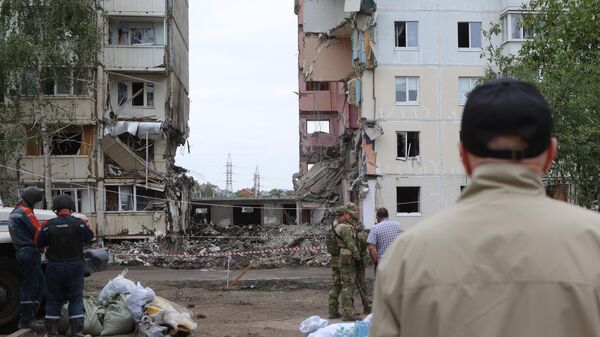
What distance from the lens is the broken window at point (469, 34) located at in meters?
38.6

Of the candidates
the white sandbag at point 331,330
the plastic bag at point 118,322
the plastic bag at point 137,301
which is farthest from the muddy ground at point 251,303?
the white sandbag at point 331,330

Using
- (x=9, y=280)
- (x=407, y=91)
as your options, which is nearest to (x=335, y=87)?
(x=407, y=91)

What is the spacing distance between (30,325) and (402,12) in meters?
30.7

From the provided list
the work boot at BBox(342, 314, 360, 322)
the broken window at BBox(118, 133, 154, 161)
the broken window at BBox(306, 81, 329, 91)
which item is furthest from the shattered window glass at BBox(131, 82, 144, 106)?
the work boot at BBox(342, 314, 360, 322)

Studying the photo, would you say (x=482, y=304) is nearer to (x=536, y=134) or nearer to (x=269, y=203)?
(x=536, y=134)

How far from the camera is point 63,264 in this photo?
1001 centimetres

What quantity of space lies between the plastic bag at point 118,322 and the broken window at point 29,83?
Result: 994 inches

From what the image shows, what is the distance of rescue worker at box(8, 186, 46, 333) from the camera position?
10.9m

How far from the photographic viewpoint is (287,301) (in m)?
16.7

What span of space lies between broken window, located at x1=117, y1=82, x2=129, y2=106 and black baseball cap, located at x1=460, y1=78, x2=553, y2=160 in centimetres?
3748

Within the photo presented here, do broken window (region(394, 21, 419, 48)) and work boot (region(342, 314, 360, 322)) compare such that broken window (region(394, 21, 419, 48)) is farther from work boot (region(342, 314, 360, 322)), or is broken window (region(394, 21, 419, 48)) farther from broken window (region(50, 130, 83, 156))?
work boot (region(342, 314, 360, 322))

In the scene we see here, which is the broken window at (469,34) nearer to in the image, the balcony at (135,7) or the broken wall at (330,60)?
the broken wall at (330,60)

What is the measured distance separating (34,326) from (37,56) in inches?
948

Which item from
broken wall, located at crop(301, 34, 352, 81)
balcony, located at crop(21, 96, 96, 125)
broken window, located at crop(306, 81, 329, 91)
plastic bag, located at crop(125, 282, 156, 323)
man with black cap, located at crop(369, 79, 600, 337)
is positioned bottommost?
plastic bag, located at crop(125, 282, 156, 323)
